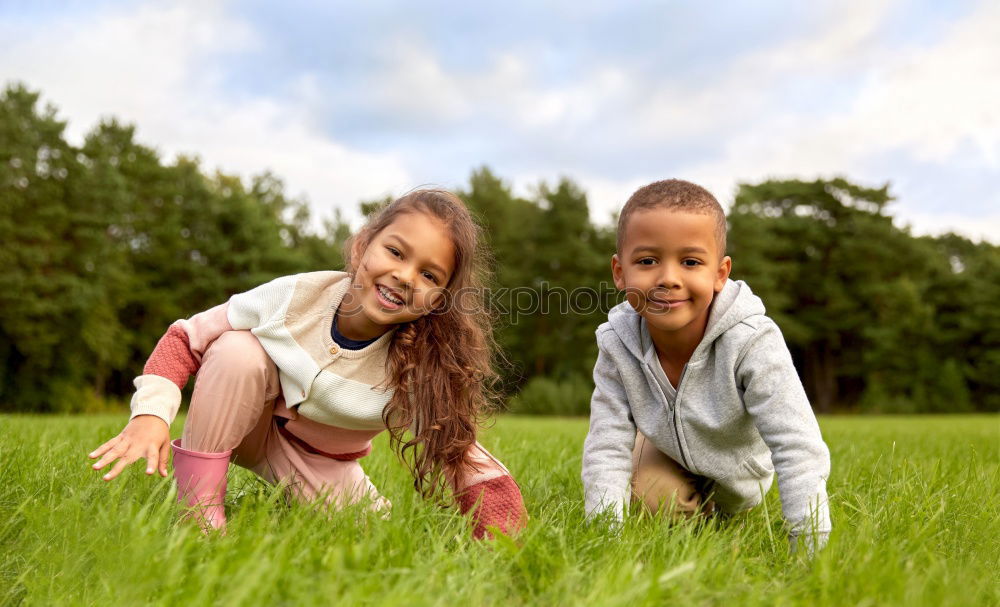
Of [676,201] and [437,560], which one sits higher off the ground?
[676,201]

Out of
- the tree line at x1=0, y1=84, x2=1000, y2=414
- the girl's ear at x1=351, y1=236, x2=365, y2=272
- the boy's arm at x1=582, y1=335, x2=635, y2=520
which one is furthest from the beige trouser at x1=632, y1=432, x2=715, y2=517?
the tree line at x1=0, y1=84, x2=1000, y2=414

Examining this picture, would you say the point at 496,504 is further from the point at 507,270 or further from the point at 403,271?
the point at 507,270

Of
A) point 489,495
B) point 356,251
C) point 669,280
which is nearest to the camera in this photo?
point 669,280

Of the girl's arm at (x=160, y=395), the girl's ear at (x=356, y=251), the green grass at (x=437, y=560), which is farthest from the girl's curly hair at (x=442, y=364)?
the girl's arm at (x=160, y=395)

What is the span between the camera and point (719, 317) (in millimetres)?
2518

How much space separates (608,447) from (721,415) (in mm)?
417

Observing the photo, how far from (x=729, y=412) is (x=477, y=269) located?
42.2 inches

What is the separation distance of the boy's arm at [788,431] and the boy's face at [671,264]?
0.26 metres

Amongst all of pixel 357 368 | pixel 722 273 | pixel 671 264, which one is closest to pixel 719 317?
pixel 722 273

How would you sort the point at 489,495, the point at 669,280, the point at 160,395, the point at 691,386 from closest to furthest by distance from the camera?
1. the point at 160,395
2. the point at 669,280
3. the point at 489,495
4. the point at 691,386

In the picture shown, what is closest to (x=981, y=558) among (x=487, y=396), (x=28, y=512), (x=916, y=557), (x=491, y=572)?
(x=916, y=557)

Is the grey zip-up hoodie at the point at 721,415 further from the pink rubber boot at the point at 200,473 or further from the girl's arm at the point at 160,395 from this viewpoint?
the girl's arm at the point at 160,395

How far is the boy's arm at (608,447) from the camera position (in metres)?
2.46

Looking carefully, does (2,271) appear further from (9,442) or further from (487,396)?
(487,396)
